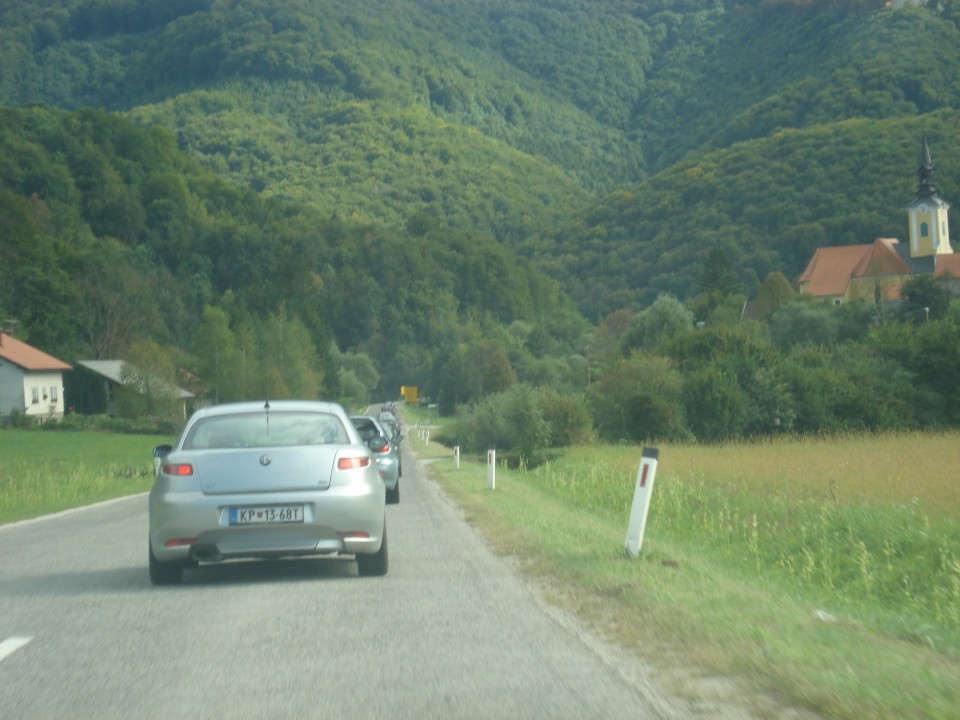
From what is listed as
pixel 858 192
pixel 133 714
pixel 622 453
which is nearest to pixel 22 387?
pixel 622 453

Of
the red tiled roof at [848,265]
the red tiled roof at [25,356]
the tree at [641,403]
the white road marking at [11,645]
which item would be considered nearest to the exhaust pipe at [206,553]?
the white road marking at [11,645]

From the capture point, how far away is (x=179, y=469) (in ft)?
32.4

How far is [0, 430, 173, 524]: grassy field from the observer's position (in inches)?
958

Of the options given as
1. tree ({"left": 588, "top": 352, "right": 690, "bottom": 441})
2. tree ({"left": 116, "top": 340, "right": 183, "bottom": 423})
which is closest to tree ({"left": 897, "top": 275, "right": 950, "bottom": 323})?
tree ({"left": 588, "top": 352, "right": 690, "bottom": 441})

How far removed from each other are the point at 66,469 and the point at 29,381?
46.0 meters

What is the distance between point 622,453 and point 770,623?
35.9 meters

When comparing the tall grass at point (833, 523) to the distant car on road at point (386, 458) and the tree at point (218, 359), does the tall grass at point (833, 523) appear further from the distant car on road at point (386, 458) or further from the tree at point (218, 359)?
the tree at point (218, 359)

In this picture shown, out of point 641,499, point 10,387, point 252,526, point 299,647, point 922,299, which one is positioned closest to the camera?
point 299,647

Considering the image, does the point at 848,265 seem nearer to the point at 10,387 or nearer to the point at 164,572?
the point at 10,387

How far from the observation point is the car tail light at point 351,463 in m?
10.0

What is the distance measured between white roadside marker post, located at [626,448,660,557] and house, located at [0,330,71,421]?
232 ft

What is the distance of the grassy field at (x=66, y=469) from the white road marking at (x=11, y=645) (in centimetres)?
1245

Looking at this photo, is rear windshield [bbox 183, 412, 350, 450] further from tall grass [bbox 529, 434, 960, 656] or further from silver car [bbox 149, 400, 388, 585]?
tall grass [bbox 529, 434, 960, 656]

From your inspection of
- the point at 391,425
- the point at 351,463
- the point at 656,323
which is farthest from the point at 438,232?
the point at 351,463
